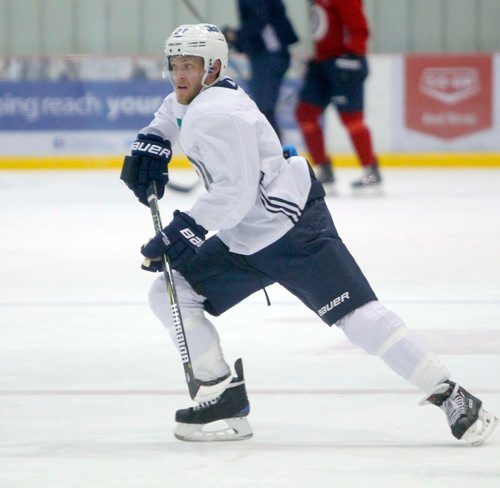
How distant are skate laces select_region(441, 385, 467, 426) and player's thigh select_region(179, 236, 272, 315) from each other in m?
0.46

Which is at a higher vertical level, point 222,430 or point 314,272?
point 314,272

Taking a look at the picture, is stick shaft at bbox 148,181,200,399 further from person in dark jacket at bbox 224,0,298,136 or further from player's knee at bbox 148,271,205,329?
person in dark jacket at bbox 224,0,298,136

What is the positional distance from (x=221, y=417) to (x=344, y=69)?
18.4ft

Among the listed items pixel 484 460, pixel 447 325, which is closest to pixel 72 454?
pixel 484 460

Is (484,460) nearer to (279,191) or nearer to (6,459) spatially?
(279,191)

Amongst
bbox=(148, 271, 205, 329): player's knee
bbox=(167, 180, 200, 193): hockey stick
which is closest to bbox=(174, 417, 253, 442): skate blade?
bbox=(148, 271, 205, 329): player's knee

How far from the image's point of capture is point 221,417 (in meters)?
3.09

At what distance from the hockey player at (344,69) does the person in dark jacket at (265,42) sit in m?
0.18

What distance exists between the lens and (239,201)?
294 cm

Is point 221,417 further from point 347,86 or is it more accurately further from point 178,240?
point 347,86

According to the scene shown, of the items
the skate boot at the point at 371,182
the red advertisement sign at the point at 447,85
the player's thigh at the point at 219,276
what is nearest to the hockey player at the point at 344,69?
the skate boot at the point at 371,182

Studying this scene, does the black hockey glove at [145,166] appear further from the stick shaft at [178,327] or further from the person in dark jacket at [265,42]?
the person in dark jacket at [265,42]

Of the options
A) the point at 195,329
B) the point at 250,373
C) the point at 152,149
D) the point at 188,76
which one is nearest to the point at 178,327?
the point at 195,329

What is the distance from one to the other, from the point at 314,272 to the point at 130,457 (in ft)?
1.79
